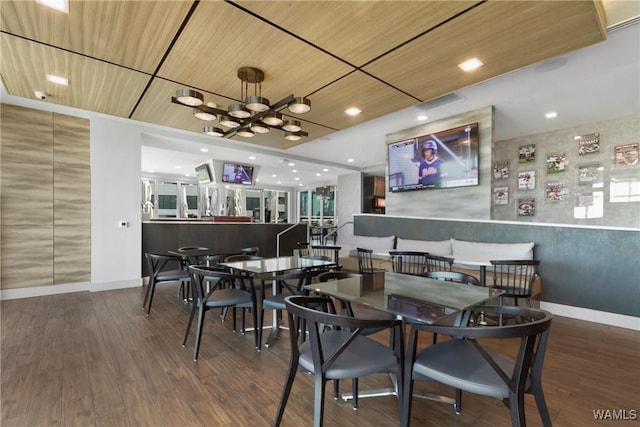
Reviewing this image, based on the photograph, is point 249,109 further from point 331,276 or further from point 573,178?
point 573,178

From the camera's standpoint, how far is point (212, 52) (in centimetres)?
298

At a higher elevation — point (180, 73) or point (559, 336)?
point (180, 73)

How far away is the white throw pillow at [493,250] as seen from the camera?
4152 millimetres

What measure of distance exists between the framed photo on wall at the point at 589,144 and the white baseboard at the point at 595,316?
3.84 meters

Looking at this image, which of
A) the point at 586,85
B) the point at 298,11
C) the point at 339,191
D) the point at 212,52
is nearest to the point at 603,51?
the point at 586,85

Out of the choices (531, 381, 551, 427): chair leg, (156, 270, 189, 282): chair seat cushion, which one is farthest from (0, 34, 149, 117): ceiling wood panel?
(531, 381, 551, 427): chair leg

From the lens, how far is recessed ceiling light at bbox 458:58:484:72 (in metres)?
3.14

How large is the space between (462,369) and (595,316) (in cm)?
377

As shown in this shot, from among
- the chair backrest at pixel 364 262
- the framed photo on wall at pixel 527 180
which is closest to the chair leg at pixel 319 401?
the chair backrest at pixel 364 262

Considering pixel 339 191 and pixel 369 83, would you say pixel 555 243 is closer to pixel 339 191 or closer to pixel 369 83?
pixel 369 83

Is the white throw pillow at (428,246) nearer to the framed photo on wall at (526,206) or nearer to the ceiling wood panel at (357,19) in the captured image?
the framed photo on wall at (526,206)

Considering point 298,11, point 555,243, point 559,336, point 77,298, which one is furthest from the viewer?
point 77,298

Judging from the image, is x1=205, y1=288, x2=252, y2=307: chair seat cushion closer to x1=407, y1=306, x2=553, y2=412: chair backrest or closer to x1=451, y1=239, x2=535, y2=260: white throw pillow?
x1=407, y1=306, x2=553, y2=412: chair backrest

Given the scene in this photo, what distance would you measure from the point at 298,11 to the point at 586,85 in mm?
4485
